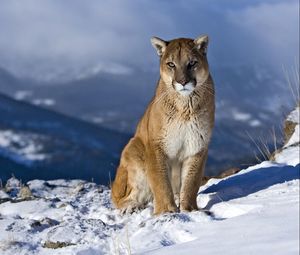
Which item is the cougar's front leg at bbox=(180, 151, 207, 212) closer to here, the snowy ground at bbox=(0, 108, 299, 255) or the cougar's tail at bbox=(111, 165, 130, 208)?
the snowy ground at bbox=(0, 108, 299, 255)

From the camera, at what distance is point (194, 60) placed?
9.41m

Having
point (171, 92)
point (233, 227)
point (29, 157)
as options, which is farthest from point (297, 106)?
point (29, 157)

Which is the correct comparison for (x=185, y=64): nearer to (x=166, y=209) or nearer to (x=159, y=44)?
(x=159, y=44)

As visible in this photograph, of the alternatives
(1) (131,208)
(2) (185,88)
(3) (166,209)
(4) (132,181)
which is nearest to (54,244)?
(3) (166,209)

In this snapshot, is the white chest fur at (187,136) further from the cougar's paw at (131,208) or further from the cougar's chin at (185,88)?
the cougar's paw at (131,208)

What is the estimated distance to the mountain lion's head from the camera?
9.30 m

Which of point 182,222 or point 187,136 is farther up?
point 187,136

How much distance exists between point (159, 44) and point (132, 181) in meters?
1.93

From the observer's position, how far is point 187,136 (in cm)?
941

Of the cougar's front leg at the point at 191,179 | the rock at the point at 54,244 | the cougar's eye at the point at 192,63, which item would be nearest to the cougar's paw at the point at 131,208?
the cougar's front leg at the point at 191,179

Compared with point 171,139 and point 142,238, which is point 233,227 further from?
point 171,139

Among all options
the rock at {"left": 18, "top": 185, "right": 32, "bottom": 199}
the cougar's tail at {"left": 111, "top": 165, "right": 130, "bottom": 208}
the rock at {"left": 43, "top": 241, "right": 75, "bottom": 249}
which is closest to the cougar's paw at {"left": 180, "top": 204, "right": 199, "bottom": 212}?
the cougar's tail at {"left": 111, "top": 165, "right": 130, "bottom": 208}

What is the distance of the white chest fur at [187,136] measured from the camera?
9.41 meters

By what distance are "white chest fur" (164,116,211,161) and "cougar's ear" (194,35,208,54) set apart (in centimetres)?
100
